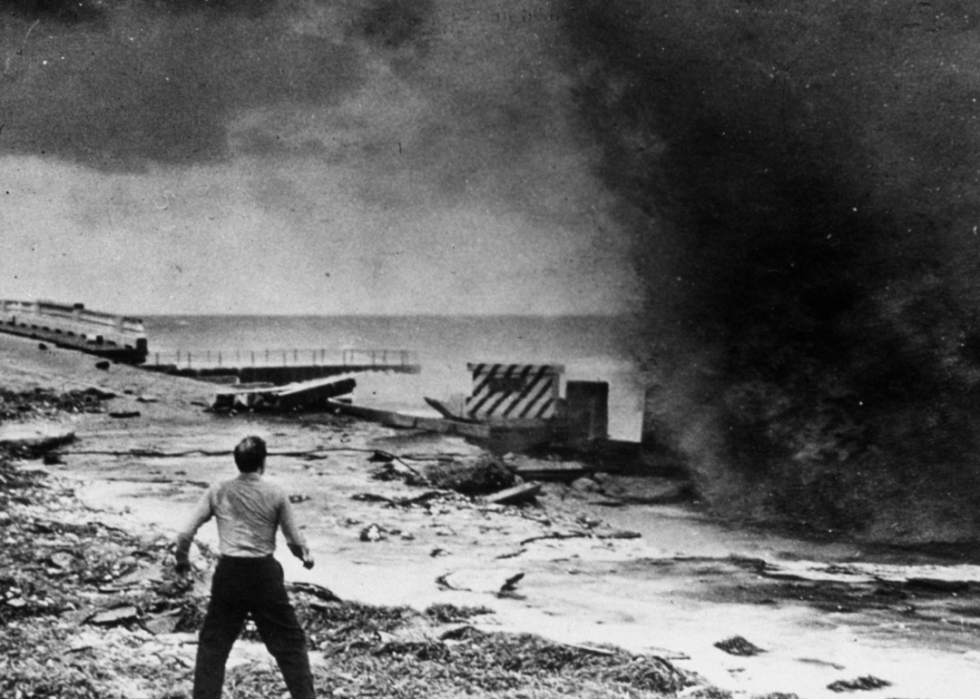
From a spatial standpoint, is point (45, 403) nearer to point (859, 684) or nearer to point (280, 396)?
point (280, 396)

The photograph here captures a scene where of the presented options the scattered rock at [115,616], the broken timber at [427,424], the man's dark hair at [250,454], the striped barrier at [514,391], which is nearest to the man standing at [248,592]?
the man's dark hair at [250,454]

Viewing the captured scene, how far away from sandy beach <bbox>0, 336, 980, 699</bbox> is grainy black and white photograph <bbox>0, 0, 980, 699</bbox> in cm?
3

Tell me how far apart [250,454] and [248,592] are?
61cm

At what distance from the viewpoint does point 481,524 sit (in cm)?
580

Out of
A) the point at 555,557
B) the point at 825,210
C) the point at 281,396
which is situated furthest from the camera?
the point at 825,210

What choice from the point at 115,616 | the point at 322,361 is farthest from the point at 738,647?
the point at 322,361

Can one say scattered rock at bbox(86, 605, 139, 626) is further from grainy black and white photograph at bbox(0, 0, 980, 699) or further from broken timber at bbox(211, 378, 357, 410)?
broken timber at bbox(211, 378, 357, 410)

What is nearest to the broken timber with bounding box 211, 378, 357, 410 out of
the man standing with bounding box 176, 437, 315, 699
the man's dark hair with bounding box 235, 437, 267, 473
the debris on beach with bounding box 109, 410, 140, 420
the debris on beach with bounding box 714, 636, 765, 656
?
the debris on beach with bounding box 109, 410, 140, 420

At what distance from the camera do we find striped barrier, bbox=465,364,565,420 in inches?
254

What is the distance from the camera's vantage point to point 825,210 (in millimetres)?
6465

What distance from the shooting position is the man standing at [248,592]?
404 cm

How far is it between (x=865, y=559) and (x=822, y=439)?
2.84 ft

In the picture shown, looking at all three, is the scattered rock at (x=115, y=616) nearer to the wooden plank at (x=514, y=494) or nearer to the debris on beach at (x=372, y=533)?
the debris on beach at (x=372, y=533)

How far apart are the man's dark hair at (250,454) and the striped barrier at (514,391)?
2480mm
